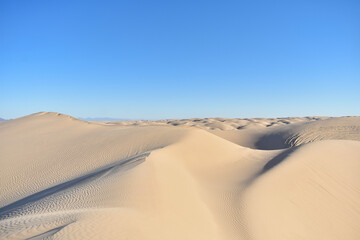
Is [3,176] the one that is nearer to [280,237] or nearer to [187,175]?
[187,175]

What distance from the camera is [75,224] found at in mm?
4352

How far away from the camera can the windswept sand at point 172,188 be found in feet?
16.7

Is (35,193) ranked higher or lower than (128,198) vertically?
lower

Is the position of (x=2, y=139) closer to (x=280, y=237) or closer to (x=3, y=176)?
(x=3, y=176)

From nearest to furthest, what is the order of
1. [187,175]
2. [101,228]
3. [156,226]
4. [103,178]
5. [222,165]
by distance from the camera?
[101,228]
[156,226]
[103,178]
[187,175]
[222,165]


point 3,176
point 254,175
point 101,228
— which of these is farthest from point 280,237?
point 3,176

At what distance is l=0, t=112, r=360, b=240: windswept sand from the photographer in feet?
16.7

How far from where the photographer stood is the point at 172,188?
713cm

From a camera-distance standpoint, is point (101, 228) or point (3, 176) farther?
point (3, 176)

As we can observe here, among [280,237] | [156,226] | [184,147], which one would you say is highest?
[184,147]

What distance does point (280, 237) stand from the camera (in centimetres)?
625

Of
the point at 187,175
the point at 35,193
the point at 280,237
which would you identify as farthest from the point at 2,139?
the point at 280,237

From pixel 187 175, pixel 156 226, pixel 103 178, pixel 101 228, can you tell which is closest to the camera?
pixel 101 228

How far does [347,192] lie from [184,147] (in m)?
5.78
